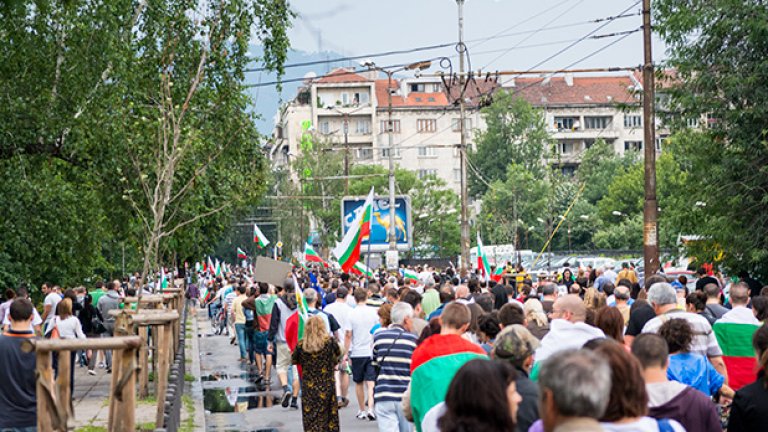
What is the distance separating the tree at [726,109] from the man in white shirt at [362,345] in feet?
34.7

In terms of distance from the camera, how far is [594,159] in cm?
11088

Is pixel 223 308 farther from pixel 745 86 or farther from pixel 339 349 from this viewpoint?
pixel 339 349

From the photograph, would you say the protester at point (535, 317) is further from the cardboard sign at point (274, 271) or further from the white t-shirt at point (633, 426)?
the cardboard sign at point (274, 271)

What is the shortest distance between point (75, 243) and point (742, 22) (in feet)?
48.0

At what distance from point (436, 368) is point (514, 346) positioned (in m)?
0.86

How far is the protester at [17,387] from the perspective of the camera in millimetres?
8758

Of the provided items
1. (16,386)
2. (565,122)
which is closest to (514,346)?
(16,386)

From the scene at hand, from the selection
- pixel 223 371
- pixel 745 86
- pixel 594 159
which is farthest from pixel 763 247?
pixel 594 159

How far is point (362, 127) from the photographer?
119625mm

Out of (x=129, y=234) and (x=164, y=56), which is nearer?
(x=164, y=56)

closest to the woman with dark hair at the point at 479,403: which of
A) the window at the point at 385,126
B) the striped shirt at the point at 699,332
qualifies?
the striped shirt at the point at 699,332

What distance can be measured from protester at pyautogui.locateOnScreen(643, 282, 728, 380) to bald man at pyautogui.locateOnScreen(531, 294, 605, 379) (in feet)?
2.19

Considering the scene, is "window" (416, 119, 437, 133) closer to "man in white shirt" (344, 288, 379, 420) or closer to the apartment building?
the apartment building

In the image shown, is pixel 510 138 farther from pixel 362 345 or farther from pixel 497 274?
pixel 362 345
